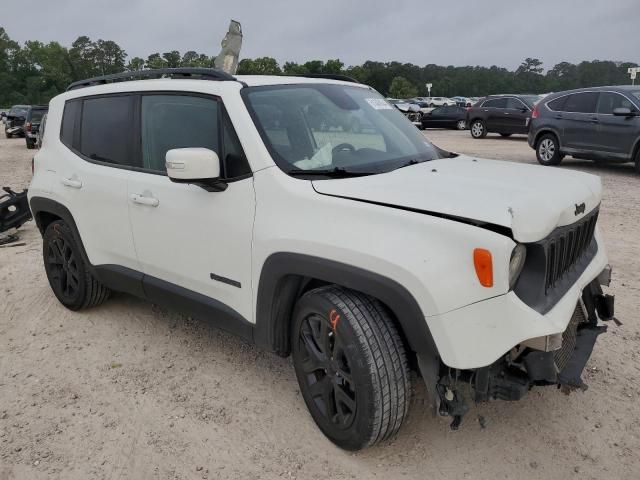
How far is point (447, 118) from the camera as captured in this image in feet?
86.9

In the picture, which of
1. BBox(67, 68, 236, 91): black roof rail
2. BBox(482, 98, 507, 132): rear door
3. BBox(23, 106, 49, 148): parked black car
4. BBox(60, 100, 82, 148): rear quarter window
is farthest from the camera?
BBox(23, 106, 49, 148): parked black car

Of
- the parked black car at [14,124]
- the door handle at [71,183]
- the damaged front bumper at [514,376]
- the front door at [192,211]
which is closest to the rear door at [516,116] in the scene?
the door handle at [71,183]

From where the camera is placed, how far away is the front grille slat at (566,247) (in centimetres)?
243

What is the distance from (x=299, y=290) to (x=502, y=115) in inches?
744

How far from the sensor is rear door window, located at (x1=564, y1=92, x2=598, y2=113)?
11.2 meters

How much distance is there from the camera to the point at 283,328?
9.64 ft

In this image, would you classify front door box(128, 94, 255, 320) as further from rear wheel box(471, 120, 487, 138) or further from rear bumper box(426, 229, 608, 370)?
rear wheel box(471, 120, 487, 138)

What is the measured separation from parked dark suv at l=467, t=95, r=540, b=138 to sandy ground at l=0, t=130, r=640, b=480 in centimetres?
1648

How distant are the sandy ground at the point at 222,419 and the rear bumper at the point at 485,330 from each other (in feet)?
2.51

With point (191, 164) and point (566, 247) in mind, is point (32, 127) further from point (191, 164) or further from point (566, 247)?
point (566, 247)

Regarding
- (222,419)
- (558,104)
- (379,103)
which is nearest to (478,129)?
(558,104)

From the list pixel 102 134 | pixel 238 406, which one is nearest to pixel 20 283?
pixel 102 134

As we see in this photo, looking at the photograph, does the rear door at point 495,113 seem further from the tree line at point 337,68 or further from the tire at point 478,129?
the tree line at point 337,68

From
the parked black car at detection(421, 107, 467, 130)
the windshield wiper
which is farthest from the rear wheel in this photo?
the windshield wiper
